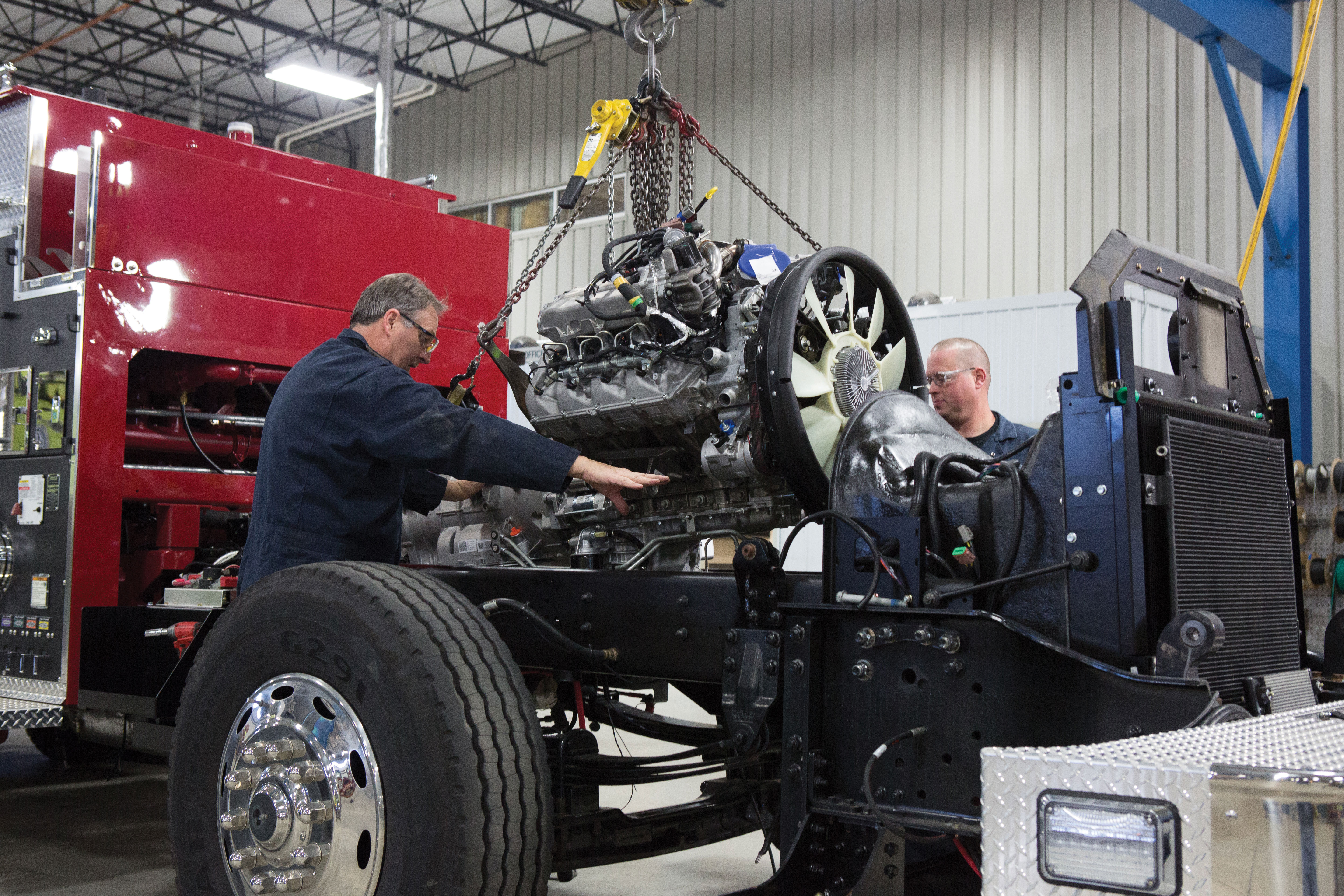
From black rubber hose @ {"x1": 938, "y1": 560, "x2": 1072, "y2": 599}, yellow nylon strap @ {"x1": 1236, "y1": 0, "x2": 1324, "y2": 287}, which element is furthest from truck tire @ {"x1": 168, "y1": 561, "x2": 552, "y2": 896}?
yellow nylon strap @ {"x1": 1236, "y1": 0, "x2": 1324, "y2": 287}

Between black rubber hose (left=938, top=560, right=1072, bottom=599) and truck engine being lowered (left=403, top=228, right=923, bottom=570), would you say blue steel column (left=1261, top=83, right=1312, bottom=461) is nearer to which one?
truck engine being lowered (left=403, top=228, right=923, bottom=570)

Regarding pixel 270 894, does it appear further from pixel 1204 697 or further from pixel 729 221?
pixel 729 221

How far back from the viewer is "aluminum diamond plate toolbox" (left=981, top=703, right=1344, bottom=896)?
143 centimetres

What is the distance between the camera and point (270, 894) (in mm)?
2521

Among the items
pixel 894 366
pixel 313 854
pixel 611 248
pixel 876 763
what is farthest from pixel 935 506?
pixel 313 854

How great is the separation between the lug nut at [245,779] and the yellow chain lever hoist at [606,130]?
192cm

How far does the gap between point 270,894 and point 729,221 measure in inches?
518

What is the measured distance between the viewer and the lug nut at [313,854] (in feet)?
8.08

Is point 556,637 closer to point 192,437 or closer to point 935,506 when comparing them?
point 935,506

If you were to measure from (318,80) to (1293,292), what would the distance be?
11447 mm

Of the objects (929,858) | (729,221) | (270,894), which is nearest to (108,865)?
(270,894)

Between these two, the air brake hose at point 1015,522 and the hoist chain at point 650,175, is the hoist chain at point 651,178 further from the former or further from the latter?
the air brake hose at point 1015,522

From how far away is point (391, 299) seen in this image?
3.53 meters

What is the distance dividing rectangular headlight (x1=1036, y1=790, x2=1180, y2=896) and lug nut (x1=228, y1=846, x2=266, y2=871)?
1.69 metres
